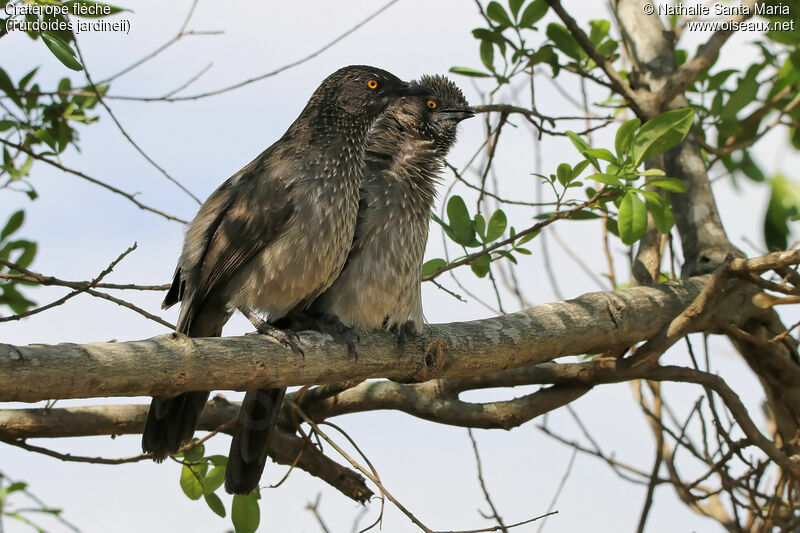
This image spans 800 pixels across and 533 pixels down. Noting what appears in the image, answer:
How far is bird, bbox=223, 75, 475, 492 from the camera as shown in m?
3.22

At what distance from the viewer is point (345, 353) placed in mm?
2904

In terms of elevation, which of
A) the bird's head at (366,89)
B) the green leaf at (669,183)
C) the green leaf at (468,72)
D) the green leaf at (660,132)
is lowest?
the green leaf at (669,183)

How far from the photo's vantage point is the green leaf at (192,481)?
3326 millimetres

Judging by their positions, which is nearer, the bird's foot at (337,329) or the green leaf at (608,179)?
the bird's foot at (337,329)

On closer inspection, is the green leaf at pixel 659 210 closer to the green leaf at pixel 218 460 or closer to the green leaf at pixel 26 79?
the green leaf at pixel 218 460

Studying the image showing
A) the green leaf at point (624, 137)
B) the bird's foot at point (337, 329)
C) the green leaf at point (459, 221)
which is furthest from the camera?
the green leaf at point (459, 221)

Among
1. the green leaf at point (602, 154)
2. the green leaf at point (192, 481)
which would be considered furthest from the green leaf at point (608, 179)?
the green leaf at point (192, 481)

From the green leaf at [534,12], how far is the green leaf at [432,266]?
1223 mm

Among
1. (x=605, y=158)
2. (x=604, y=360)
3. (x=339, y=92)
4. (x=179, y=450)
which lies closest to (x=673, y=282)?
(x=604, y=360)

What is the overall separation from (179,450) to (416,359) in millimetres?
933

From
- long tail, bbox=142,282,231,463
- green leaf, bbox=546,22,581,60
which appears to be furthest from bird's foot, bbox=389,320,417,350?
green leaf, bbox=546,22,581,60

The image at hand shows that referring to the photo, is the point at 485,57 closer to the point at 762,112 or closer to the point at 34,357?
the point at 762,112

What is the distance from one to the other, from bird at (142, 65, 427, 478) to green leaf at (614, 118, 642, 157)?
102 cm

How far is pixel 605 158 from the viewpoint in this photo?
3.15m
